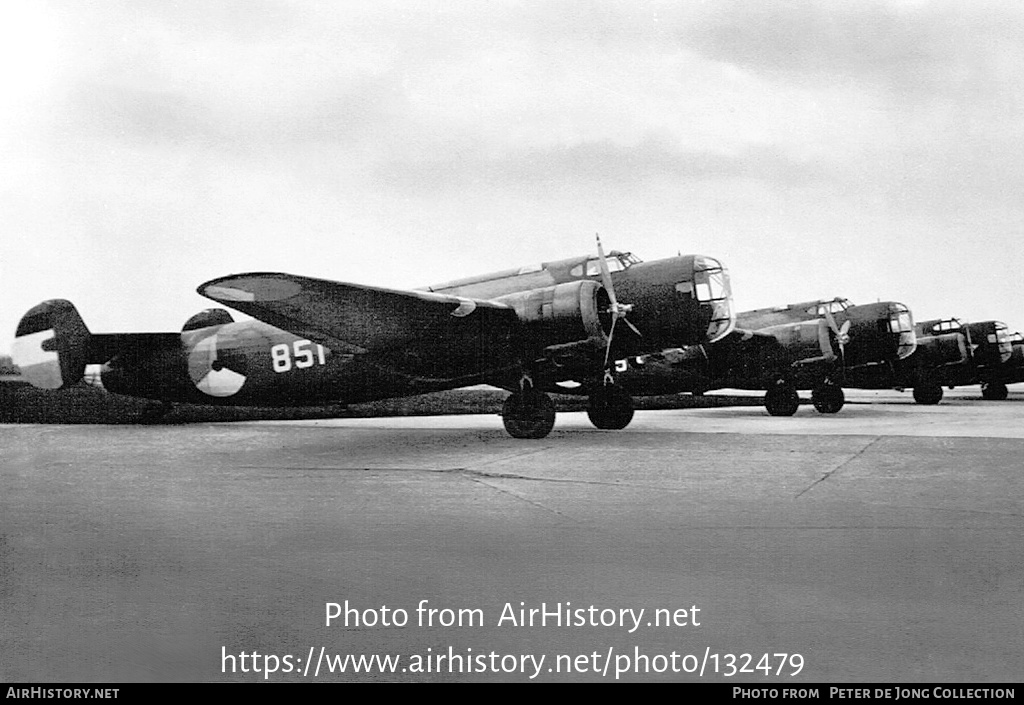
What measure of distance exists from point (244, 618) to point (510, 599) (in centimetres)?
104

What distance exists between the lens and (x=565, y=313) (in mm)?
10594

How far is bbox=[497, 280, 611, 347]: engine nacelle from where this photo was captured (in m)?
10.5

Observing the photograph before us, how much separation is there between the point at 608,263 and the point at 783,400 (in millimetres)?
7085

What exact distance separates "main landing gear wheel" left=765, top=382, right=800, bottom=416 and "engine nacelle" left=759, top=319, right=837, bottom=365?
581mm

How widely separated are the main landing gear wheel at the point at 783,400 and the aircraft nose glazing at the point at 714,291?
18.1 feet

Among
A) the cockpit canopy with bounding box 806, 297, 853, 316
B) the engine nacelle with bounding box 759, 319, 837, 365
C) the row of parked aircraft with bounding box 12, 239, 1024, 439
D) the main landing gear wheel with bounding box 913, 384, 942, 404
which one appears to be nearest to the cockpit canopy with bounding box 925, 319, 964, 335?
the main landing gear wheel with bounding box 913, 384, 942, 404

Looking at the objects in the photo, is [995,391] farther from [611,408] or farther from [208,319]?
[208,319]

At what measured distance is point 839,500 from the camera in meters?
5.71

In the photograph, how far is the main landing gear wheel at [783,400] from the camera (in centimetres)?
1702

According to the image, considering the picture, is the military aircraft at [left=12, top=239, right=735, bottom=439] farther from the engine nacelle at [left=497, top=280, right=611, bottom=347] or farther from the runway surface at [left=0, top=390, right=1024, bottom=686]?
the runway surface at [left=0, top=390, right=1024, bottom=686]

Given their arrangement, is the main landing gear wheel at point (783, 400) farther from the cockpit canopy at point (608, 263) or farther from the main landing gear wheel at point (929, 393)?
the main landing gear wheel at point (929, 393)

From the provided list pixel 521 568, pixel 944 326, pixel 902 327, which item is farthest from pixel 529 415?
pixel 944 326

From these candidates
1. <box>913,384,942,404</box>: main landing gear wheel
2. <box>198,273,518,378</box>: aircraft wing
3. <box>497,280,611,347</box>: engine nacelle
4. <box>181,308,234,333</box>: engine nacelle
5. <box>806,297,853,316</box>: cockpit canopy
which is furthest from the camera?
<box>913,384,942,404</box>: main landing gear wheel

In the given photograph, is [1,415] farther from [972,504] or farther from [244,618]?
[972,504]
